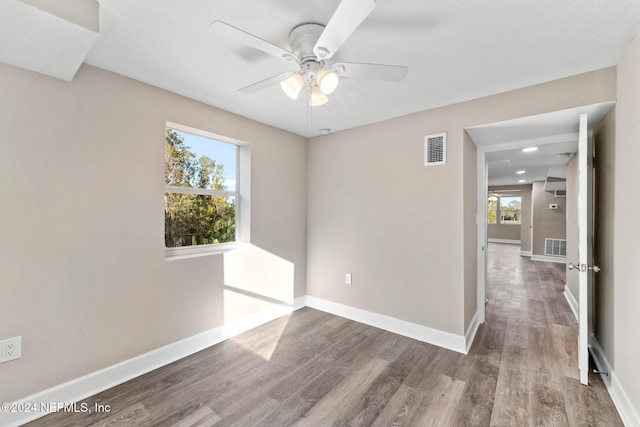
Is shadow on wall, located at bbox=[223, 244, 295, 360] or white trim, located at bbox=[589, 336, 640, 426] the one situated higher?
shadow on wall, located at bbox=[223, 244, 295, 360]

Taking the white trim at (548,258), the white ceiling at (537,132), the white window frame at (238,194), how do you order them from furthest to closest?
the white trim at (548,258) < the white window frame at (238,194) < the white ceiling at (537,132)

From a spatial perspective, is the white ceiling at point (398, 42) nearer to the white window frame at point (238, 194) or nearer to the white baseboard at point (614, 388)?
the white window frame at point (238, 194)

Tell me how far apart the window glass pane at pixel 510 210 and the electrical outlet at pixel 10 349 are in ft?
42.9

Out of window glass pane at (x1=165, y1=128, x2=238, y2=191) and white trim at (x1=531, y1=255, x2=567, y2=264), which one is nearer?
window glass pane at (x1=165, y1=128, x2=238, y2=191)

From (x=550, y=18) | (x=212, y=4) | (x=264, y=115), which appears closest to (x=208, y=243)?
(x=264, y=115)

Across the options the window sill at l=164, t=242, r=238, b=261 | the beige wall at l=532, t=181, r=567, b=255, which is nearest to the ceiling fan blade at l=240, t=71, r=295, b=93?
the window sill at l=164, t=242, r=238, b=261

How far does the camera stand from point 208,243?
290cm

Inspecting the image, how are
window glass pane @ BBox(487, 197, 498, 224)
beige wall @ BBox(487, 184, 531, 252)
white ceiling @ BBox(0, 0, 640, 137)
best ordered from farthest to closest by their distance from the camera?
window glass pane @ BBox(487, 197, 498, 224) < beige wall @ BBox(487, 184, 531, 252) < white ceiling @ BBox(0, 0, 640, 137)

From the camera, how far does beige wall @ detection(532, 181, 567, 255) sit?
24.0 ft

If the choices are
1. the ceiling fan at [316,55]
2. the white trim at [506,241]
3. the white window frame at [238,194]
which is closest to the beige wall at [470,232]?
the ceiling fan at [316,55]

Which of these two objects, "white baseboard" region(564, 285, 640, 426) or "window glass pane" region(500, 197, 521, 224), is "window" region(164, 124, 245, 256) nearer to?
"white baseboard" region(564, 285, 640, 426)

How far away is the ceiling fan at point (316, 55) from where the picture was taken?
121 centimetres

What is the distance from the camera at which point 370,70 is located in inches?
61.1

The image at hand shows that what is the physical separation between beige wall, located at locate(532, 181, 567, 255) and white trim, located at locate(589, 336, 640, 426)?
617cm
